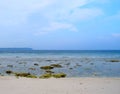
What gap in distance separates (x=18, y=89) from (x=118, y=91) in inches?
201

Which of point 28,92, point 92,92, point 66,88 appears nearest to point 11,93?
point 28,92

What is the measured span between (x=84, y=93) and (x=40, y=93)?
2.10 m

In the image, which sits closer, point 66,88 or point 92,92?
point 92,92

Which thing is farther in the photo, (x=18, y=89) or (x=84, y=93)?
(x=18, y=89)

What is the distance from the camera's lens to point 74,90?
12.6m

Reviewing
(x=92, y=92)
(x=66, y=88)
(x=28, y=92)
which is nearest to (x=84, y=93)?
(x=92, y=92)

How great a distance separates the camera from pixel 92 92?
12062 mm

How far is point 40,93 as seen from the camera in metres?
11.7

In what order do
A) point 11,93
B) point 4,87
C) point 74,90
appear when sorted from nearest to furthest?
point 11,93 → point 74,90 → point 4,87

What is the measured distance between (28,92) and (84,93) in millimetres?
2708

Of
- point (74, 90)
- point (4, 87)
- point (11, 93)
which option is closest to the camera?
point (11, 93)

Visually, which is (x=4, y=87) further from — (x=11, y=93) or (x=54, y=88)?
(x=54, y=88)

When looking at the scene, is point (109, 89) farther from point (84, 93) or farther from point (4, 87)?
point (4, 87)

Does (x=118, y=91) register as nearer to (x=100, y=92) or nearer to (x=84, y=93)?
(x=100, y=92)
